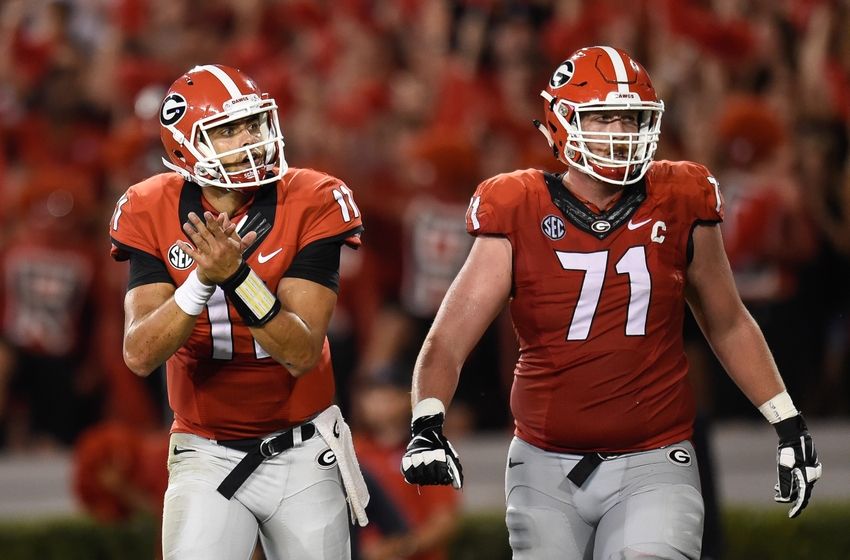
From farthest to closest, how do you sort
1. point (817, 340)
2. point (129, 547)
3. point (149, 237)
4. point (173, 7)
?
point (173, 7) → point (817, 340) → point (129, 547) → point (149, 237)

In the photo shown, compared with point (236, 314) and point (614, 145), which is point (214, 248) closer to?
point (236, 314)

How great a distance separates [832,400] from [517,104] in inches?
86.3

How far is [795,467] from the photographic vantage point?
3961 millimetres

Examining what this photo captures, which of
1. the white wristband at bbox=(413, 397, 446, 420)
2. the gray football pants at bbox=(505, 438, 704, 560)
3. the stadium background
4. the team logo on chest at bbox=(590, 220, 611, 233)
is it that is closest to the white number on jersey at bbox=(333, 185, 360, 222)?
the white wristband at bbox=(413, 397, 446, 420)

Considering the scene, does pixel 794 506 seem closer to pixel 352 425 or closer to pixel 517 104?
pixel 352 425

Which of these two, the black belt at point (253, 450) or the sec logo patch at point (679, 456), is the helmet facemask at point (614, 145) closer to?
the sec logo patch at point (679, 456)

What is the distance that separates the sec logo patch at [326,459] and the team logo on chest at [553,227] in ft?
2.69

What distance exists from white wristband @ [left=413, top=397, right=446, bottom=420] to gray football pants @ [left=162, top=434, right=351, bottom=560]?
276 millimetres

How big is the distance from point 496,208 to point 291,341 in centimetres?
68

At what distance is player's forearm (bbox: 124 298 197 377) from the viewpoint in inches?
146

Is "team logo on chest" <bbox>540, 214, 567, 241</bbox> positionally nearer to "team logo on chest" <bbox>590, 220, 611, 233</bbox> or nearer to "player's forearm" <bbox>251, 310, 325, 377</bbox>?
"team logo on chest" <bbox>590, 220, 611, 233</bbox>

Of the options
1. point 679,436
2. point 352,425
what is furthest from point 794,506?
point 352,425

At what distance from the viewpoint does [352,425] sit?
6520 millimetres

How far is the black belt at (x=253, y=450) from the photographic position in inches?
153
